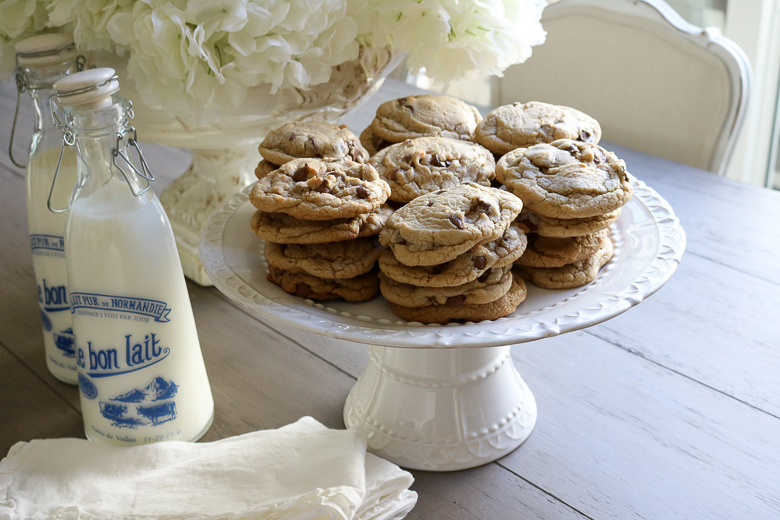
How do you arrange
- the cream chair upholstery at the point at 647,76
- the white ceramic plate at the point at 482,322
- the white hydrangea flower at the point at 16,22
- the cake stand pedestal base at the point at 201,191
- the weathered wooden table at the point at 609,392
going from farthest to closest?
the cream chair upholstery at the point at 647,76, the cake stand pedestal base at the point at 201,191, the white hydrangea flower at the point at 16,22, the weathered wooden table at the point at 609,392, the white ceramic plate at the point at 482,322

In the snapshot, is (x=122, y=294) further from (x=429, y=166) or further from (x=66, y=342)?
(x=429, y=166)

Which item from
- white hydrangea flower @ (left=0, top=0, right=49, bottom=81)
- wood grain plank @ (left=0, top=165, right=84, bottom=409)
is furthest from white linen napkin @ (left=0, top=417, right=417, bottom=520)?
white hydrangea flower @ (left=0, top=0, right=49, bottom=81)

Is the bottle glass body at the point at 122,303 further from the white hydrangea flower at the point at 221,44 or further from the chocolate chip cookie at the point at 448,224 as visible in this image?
the chocolate chip cookie at the point at 448,224

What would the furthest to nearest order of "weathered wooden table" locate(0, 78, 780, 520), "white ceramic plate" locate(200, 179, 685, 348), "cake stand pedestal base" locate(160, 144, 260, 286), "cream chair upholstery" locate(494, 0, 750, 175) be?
"cream chair upholstery" locate(494, 0, 750, 175), "cake stand pedestal base" locate(160, 144, 260, 286), "weathered wooden table" locate(0, 78, 780, 520), "white ceramic plate" locate(200, 179, 685, 348)

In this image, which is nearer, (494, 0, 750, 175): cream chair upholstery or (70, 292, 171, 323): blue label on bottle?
(70, 292, 171, 323): blue label on bottle

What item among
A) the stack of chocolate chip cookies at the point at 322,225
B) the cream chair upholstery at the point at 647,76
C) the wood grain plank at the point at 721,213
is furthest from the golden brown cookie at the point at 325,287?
the cream chair upholstery at the point at 647,76

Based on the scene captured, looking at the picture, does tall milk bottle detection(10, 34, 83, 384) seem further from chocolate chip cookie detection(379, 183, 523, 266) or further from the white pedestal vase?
chocolate chip cookie detection(379, 183, 523, 266)

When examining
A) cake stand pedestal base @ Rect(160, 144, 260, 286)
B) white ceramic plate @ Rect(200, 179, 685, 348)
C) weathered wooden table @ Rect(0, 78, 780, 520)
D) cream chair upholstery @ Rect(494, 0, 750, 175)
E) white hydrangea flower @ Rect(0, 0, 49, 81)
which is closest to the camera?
white ceramic plate @ Rect(200, 179, 685, 348)
